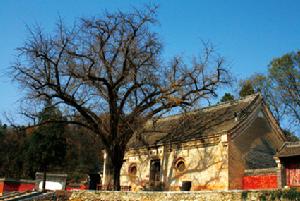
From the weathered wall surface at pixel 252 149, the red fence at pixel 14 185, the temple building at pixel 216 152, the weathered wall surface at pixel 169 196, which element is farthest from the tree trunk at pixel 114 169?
the red fence at pixel 14 185

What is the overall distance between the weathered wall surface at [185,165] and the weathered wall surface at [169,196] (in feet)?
24.5

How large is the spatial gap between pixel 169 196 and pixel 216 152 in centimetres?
869

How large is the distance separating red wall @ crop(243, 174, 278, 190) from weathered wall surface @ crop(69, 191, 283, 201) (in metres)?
7.30

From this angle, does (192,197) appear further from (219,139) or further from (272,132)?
(272,132)

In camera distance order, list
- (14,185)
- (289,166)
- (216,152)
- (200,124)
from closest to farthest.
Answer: (289,166) < (216,152) < (200,124) < (14,185)

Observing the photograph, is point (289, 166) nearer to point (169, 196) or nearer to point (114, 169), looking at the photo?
point (169, 196)

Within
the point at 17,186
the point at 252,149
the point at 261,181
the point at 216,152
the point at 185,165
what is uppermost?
the point at 252,149

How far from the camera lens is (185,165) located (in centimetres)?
2969

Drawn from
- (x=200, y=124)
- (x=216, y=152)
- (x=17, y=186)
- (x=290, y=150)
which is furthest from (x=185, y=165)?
(x=17, y=186)

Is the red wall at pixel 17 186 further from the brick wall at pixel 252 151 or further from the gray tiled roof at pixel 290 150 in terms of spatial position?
the gray tiled roof at pixel 290 150

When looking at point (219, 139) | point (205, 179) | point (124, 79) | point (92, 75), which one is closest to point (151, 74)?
point (124, 79)

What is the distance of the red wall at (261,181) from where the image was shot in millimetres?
23600

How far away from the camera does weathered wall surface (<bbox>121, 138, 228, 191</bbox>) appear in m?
26.6

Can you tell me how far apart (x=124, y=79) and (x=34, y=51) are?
590cm
